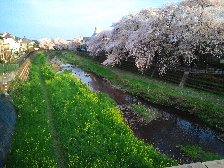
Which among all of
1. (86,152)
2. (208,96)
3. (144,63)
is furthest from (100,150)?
(144,63)

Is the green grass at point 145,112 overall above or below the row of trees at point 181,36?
below

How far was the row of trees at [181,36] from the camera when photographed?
3616 cm

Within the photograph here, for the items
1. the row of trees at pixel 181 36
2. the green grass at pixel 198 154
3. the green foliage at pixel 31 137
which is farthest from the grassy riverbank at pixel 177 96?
the green foliage at pixel 31 137

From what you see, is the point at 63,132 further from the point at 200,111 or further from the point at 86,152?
the point at 200,111

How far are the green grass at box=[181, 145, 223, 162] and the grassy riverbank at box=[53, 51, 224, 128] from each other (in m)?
4.88

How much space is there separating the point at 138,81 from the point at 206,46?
29.7 ft

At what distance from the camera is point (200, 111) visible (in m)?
26.0

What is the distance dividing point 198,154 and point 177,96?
1252cm

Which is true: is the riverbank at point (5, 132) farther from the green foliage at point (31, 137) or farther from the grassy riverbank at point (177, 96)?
the grassy riverbank at point (177, 96)

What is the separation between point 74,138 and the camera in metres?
18.7

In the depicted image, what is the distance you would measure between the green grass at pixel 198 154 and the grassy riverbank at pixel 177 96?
4.88 m

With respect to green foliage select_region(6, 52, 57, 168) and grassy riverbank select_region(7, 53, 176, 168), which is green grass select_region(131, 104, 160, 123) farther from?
green foliage select_region(6, 52, 57, 168)

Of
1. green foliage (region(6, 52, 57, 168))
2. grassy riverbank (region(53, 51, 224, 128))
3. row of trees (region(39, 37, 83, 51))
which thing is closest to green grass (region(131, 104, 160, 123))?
grassy riverbank (region(53, 51, 224, 128))

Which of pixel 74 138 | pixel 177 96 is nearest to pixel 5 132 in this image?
pixel 74 138
